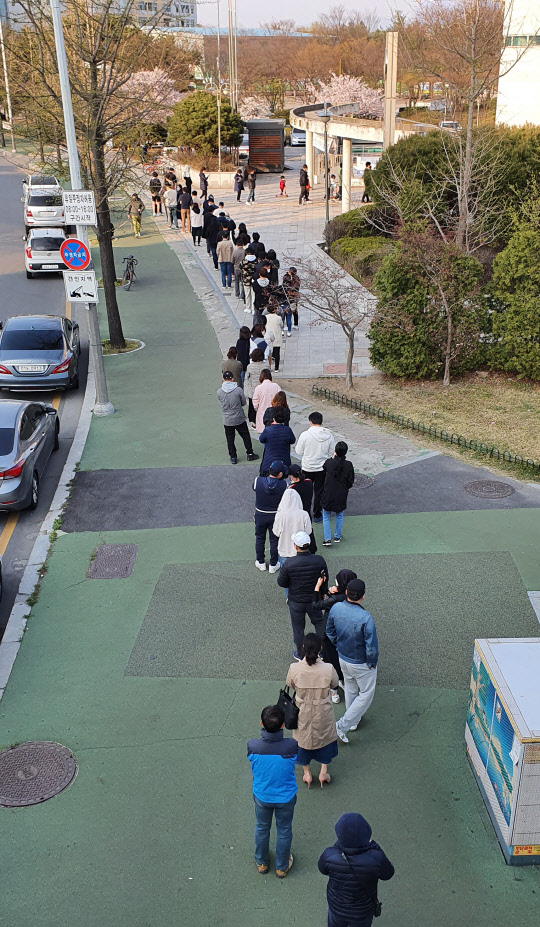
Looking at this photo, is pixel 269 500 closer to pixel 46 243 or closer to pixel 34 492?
pixel 34 492

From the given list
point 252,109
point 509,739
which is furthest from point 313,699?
point 252,109

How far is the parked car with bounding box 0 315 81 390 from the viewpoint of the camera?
1614 cm

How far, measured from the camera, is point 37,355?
53.8ft

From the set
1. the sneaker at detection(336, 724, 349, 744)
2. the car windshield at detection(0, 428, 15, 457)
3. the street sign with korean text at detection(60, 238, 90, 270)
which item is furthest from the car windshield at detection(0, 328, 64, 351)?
the sneaker at detection(336, 724, 349, 744)

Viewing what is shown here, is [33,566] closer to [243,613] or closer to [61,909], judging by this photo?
[243,613]

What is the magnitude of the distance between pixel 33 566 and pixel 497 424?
8052 mm

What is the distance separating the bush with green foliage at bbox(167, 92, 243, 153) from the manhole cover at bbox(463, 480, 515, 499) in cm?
3940

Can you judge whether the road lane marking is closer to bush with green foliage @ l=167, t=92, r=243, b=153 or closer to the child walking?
the child walking

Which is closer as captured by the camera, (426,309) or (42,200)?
(426,309)

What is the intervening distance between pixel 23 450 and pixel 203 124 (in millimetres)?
39290

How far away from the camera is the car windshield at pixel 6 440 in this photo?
1162cm

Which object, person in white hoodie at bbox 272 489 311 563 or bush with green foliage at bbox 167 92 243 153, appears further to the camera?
bush with green foliage at bbox 167 92 243 153

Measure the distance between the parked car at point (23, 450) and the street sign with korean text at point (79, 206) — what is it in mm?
3444

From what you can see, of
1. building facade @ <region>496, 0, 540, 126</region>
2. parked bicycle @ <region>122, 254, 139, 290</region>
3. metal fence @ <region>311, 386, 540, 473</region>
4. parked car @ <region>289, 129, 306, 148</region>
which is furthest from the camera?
parked car @ <region>289, 129, 306, 148</region>
